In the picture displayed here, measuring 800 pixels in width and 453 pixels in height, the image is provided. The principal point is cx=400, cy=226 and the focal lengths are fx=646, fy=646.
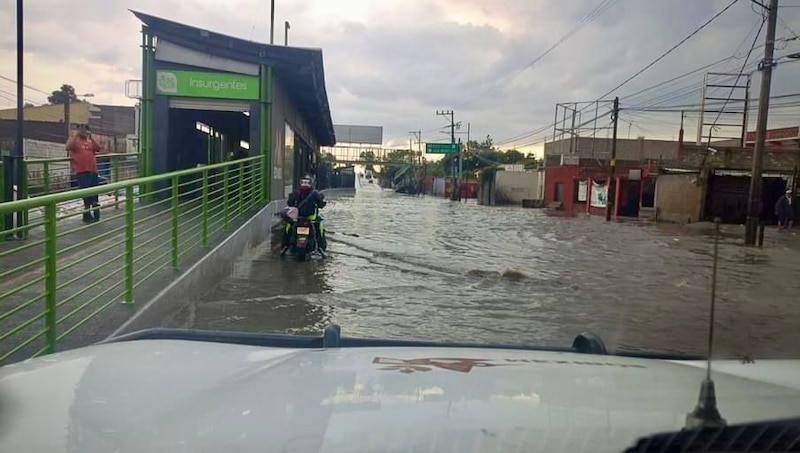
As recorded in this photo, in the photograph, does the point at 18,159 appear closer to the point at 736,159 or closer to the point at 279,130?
the point at 279,130

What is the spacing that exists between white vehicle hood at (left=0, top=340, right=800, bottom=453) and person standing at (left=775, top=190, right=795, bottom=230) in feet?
89.5

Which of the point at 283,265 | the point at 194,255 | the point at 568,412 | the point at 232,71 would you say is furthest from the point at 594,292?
the point at 232,71

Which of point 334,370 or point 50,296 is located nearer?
point 334,370

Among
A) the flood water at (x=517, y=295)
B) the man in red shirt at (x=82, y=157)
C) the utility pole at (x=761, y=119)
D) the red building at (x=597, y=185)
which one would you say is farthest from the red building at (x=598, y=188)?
the man in red shirt at (x=82, y=157)

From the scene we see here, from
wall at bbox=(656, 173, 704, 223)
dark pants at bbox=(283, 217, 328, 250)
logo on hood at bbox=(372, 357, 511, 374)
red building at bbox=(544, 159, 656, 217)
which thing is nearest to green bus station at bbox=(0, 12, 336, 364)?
dark pants at bbox=(283, 217, 328, 250)

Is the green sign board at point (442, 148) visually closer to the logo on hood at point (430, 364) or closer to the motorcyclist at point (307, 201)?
the motorcyclist at point (307, 201)

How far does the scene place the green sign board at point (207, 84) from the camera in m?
14.9

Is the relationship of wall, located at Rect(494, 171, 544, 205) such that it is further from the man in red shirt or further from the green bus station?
the man in red shirt

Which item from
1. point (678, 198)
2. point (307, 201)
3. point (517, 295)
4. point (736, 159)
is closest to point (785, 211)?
point (736, 159)

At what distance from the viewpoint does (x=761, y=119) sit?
18.2 m

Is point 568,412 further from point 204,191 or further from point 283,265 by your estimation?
point 283,265

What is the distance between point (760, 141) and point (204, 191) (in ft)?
52.4

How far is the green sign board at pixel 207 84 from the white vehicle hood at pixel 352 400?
512 inches

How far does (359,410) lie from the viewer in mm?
1936
